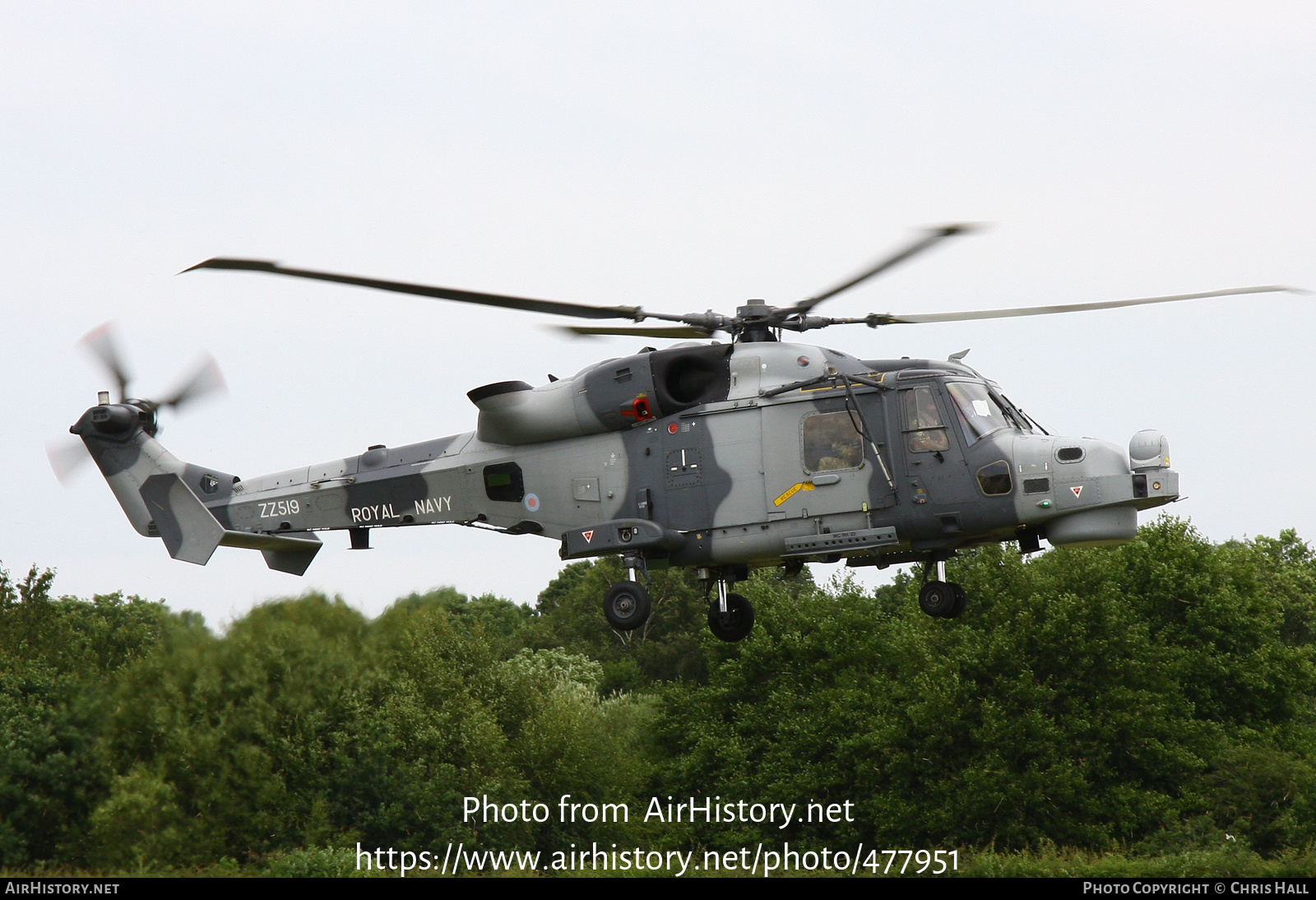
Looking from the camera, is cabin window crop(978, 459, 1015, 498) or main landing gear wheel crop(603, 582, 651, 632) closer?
cabin window crop(978, 459, 1015, 498)

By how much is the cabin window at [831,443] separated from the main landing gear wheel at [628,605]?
2739 mm

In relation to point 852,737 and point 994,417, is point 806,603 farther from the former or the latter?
point 994,417

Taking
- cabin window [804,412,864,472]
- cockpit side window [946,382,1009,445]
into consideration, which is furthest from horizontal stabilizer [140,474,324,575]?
cockpit side window [946,382,1009,445]

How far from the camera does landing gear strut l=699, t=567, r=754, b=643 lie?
19125mm

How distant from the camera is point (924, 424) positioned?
17.4 metres

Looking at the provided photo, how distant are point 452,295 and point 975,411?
6769mm

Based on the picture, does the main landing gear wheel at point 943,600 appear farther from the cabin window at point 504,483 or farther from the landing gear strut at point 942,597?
the cabin window at point 504,483

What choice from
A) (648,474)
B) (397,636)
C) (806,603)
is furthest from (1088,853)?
(648,474)

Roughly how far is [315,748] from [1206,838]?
22111 mm

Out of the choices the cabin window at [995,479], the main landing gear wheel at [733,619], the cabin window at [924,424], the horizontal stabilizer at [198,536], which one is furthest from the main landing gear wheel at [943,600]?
the horizontal stabilizer at [198,536]

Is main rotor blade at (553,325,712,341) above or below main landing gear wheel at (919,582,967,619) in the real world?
above

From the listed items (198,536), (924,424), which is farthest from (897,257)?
(198,536)

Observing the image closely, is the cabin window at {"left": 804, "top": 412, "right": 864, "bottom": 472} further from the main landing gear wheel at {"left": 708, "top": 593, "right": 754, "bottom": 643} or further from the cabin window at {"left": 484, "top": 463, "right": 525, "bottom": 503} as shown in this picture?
the cabin window at {"left": 484, "top": 463, "right": 525, "bottom": 503}

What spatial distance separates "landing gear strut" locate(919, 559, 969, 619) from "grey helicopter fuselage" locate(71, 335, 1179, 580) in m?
0.40
